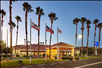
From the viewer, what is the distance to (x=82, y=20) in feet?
130

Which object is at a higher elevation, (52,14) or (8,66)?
(52,14)

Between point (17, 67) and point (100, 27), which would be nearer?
point (17, 67)

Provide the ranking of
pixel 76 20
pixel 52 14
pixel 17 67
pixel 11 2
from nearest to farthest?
pixel 17 67 → pixel 11 2 → pixel 52 14 → pixel 76 20

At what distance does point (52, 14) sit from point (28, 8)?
9.37 m

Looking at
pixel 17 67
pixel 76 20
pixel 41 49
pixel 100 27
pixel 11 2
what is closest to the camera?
pixel 17 67

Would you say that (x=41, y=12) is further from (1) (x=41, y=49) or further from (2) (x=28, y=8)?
(1) (x=41, y=49)

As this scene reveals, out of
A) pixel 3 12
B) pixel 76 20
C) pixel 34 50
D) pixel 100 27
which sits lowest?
pixel 34 50

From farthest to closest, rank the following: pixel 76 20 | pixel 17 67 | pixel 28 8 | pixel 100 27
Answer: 1. pixel 100 27
2. pixel 76 20
3. pixel 28 8
4. pixel 17 67

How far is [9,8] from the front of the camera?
89.1ft

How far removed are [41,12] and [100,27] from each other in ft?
110

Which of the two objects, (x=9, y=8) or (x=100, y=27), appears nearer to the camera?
(x=9, y=8)

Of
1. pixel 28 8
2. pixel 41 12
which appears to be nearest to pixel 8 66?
pixel 28 8

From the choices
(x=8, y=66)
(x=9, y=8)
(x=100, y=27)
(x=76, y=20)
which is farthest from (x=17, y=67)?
(x=100, y=27)

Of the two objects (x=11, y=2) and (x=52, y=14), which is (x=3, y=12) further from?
(x=52, y=14)
